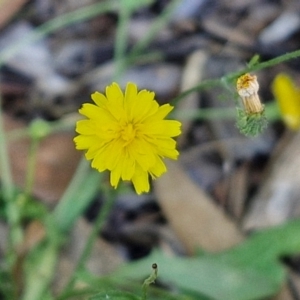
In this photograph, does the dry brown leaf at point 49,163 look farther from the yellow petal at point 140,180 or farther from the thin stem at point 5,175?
the yellow petal at point 140,180

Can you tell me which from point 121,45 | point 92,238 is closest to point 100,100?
point 92,238

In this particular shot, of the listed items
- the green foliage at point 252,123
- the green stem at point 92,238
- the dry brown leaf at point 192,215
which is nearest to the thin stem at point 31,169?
the green stem at point 92,238

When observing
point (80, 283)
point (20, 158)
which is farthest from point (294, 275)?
point (20, 158)

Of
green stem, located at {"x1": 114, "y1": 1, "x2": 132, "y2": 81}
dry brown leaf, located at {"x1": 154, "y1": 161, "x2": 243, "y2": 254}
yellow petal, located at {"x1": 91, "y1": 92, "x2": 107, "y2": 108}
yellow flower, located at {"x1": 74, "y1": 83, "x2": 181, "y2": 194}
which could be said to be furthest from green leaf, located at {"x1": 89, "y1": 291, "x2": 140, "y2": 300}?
green stem, located at {"x1": 114, "y1": 1, "x2": 132, "y2": 81}

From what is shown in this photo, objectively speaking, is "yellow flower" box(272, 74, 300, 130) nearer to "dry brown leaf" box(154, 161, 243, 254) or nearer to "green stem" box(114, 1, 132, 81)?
"dry brown leaf" box(154, 161, 243, 254)

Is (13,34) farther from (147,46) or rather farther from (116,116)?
(116,116)

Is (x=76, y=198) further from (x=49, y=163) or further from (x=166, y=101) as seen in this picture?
(x=166, y=101)

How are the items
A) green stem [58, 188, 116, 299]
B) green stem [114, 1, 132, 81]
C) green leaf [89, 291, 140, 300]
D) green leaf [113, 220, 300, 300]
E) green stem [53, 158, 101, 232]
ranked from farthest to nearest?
green stem [114, 1, 132, 81]
green stem [53, 158, 101, 232]
green leaf [113, 220, 300, 300]
green stem [58, 188, 116, 299]
green leaf [89, 291, 140, 300]
